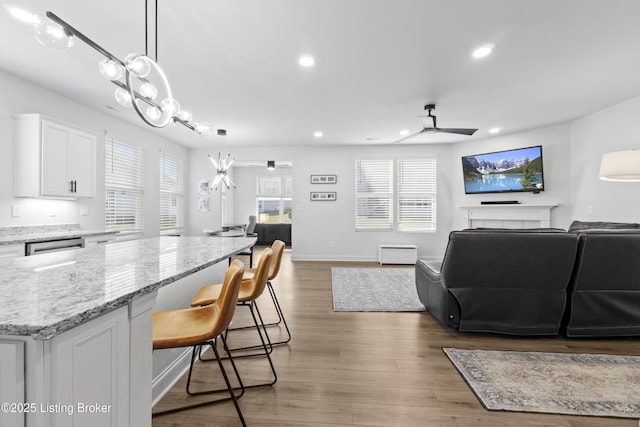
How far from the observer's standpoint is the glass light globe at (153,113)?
2.02 metres

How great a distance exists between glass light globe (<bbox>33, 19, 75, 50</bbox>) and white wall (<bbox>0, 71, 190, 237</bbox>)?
2.73 metres

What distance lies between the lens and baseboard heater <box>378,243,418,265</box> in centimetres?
634

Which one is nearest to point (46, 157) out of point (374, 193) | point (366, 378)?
point (366, 378)

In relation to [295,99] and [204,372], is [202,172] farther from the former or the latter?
[204,372]

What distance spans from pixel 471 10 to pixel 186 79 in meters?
2.99

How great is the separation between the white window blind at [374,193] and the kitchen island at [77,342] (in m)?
5.85

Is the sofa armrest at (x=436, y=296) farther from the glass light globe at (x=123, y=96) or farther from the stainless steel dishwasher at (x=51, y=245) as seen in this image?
the stainless steel dishwasher at (x=51, y=245)

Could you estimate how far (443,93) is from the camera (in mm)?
3855

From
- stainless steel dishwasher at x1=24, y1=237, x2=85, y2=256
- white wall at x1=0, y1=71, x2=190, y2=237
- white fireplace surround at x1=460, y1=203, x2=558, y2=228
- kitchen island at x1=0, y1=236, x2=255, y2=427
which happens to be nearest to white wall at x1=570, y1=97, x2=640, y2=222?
white fireplace surround at x1=460, y1=203, x2=558, y2=228

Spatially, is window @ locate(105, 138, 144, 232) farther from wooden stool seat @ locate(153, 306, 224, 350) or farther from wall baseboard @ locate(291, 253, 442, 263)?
wooden stool seat @ locate(153, 306, 224, 350)

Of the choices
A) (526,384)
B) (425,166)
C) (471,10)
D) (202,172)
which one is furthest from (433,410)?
(202,172)

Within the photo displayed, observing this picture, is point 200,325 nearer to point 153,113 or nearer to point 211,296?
point 211,296

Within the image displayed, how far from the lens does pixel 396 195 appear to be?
6941 millimetres

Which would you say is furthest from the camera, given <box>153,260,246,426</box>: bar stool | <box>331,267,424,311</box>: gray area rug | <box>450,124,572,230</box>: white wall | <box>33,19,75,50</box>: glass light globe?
<box>450,124,572,230</box>: white wall
